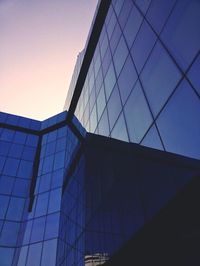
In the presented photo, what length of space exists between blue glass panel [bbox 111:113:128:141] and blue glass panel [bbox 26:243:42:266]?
10530 millimetres

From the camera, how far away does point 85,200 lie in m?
15.2

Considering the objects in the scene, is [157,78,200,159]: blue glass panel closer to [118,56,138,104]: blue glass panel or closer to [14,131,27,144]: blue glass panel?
[118,56,138,104]: blue glass panel

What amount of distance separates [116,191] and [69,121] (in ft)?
55.8

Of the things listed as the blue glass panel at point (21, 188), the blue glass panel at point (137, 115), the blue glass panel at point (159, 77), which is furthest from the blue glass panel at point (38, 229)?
the blue glass panel at point (159, 77)

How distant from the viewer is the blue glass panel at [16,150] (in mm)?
25833

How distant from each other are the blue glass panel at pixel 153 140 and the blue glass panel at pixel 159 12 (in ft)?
13.2

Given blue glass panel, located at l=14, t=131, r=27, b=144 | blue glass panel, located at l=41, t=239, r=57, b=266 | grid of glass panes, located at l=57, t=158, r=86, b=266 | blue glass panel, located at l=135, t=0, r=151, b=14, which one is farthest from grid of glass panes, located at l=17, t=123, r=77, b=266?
blue glass panel, located at l=135, t=0, r=151, b=14

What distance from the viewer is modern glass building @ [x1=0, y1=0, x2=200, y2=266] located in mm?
6648

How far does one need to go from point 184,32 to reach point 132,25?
539 cm

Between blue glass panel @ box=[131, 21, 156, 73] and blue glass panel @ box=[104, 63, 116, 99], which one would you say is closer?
blue glass panel @ box=[131, 21, 156, 73]

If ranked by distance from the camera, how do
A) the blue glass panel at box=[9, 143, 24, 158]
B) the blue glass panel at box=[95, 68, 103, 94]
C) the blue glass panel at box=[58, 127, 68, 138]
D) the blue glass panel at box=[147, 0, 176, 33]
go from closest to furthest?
1. the blue glass panel at box=[147, 0, 176, 33]
2. the blue glass panel at box=[95, 68, 103, 94]
3. the blue glass panel at box=[58, 127, 68, 138]
4. the blue glass panel at box=[9, 143, 24, 158]

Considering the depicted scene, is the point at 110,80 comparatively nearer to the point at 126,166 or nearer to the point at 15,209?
the point at 126,166

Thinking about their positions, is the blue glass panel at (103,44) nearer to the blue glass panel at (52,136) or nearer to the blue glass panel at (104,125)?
the blue glass panel at (104,125)

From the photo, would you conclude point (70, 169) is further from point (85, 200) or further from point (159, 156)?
point (159, 156)
